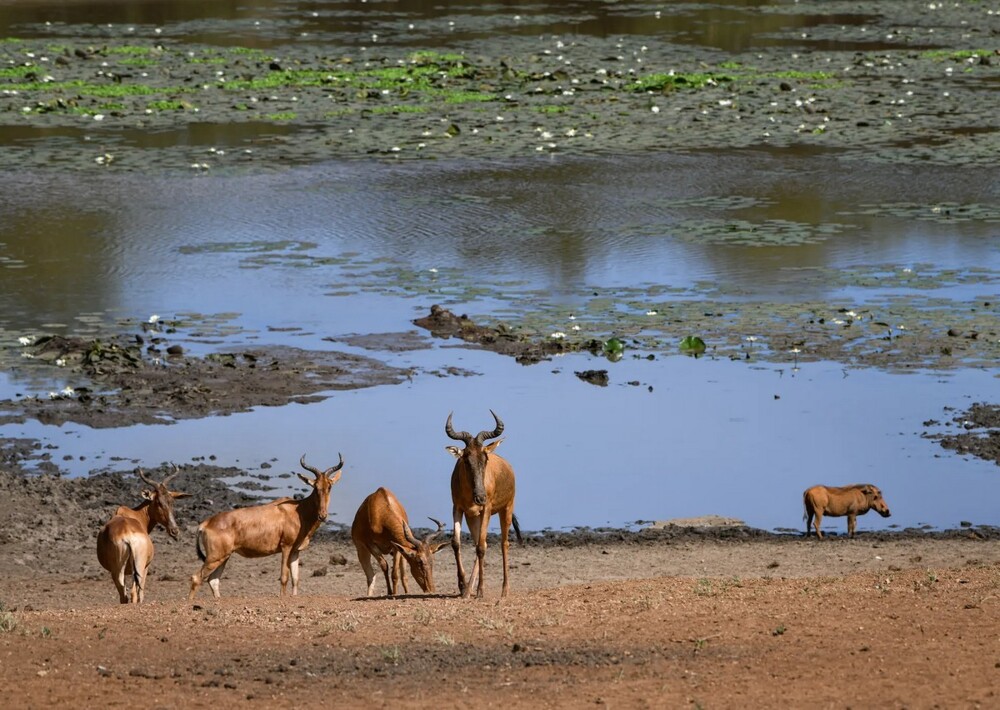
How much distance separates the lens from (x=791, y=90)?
37938mm

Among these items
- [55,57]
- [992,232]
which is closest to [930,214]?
[992,232]

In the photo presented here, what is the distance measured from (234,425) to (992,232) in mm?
12789

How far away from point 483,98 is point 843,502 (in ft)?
76.1

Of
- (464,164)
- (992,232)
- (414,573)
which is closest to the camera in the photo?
(414,573)

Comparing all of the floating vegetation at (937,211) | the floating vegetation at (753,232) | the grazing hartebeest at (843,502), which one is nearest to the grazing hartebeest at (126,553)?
the grazing hartebeest at (843,502)

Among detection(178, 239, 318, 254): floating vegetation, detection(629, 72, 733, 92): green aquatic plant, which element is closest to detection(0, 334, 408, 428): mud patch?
detection(178, 239, 318, 254): floating vegetation

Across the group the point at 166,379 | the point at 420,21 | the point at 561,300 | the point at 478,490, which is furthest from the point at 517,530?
the point at 420,21

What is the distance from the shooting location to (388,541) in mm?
13016

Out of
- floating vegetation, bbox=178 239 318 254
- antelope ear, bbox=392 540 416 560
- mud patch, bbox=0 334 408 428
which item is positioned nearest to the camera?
antelope ear, bbox=392 540 416 560

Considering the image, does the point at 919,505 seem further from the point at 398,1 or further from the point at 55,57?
the point at 398,1

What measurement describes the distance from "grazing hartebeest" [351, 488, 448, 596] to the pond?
2142 mm

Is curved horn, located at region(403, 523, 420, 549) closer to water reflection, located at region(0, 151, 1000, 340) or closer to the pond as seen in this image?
the pond

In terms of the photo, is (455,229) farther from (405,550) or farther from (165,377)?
(405,550)

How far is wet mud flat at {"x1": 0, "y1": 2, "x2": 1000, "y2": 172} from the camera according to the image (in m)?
31.9
